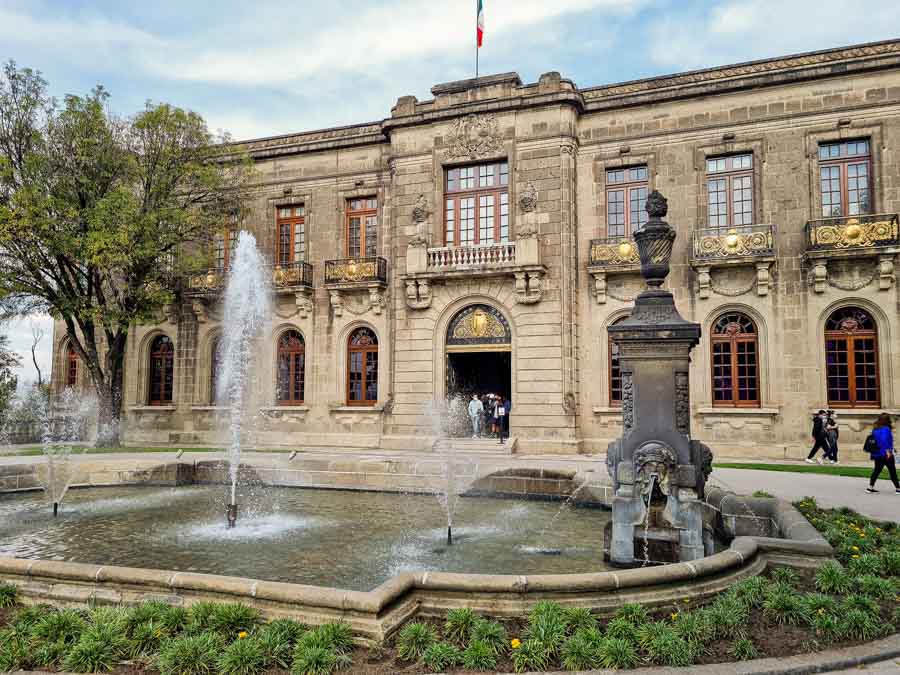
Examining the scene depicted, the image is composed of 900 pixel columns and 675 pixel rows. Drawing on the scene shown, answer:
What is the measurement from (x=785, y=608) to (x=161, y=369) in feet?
86.5

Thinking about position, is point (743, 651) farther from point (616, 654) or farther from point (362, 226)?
point (362, 226)

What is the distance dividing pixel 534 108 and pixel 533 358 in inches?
331

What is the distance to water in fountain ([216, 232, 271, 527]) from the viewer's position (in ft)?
83.4

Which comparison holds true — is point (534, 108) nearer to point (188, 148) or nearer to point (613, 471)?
point (188, 148)

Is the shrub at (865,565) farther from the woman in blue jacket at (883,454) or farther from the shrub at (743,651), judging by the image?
the woman in blue jacket at (883,454)

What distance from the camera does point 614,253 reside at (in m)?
21.0

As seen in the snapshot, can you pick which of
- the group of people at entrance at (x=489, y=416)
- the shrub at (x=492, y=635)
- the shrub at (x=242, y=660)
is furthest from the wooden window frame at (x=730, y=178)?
the shrub at (x=242, y=660)

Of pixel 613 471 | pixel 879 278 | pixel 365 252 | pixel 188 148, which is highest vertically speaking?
pixel 188 148

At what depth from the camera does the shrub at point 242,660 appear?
4.26 meters

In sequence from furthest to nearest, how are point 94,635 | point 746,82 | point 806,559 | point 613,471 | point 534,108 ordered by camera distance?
point 534,108, point 746,82, point 613,471, point 806,559, point 94,635

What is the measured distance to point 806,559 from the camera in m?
6.39

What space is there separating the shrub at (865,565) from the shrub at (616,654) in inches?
125

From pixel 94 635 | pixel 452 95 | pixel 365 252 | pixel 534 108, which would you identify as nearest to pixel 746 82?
pixel 534 108

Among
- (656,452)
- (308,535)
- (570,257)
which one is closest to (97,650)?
(308,535)
